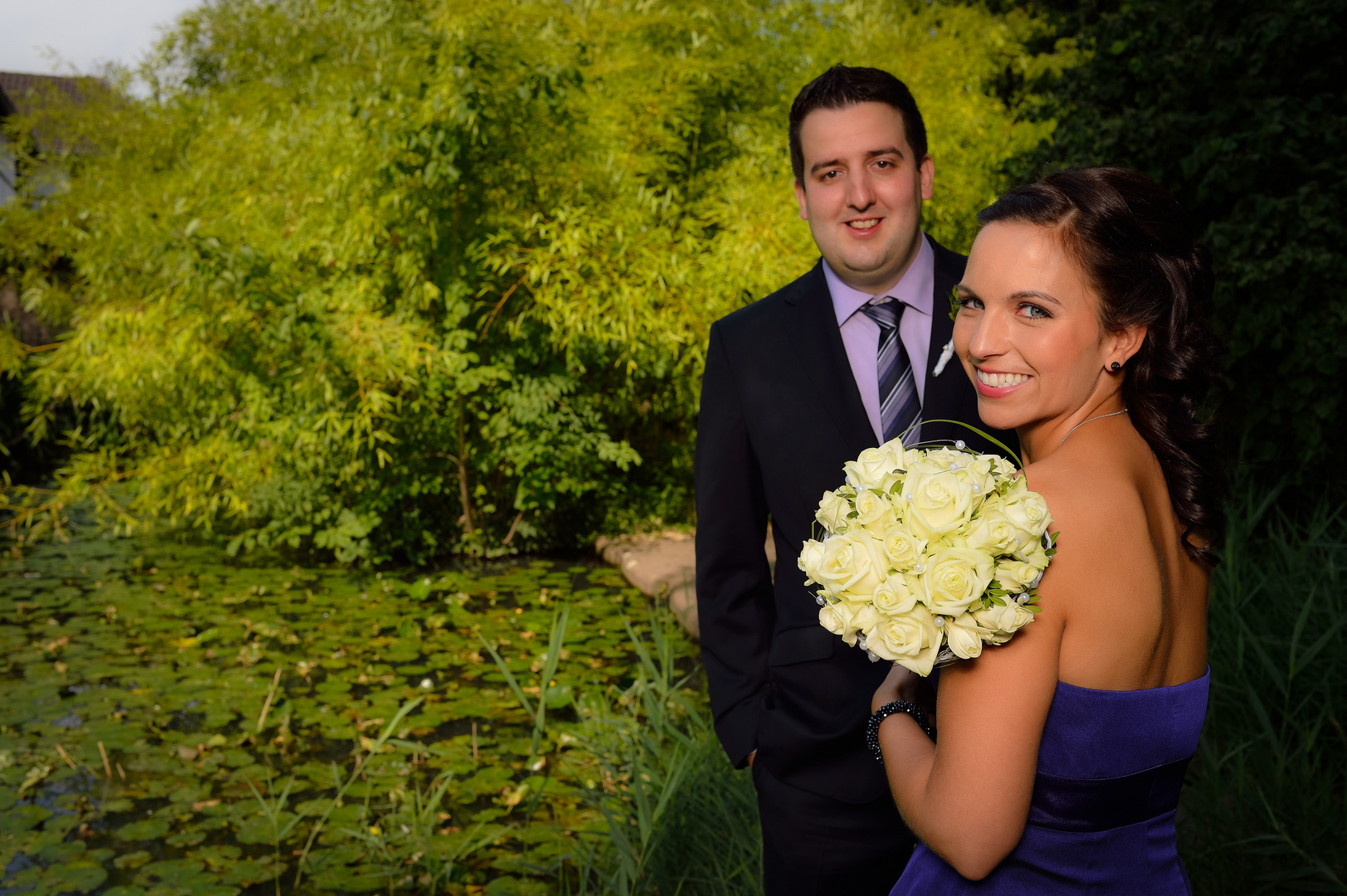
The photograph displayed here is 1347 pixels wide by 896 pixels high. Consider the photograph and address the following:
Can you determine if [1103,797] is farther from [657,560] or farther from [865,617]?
[657,560]

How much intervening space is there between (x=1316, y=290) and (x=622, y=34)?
5202 millimetres

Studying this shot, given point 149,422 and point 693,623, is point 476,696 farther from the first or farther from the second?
point 149,422

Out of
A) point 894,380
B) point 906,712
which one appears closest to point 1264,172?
point 894,380

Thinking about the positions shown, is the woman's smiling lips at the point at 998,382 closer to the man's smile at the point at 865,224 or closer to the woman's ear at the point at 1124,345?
the woman's ear at the point at 1124,345

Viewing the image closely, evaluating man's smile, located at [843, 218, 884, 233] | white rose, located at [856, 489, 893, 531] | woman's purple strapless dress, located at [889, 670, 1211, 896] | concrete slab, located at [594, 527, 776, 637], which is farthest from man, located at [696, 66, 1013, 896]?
concrete slab, located at [594, 527, 776, 637]

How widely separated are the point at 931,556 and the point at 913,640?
0.10 m

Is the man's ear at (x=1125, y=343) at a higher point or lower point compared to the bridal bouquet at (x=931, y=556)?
higher

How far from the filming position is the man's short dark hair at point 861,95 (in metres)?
1.97

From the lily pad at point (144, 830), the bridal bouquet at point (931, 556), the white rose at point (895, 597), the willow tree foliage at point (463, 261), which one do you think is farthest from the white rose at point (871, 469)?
the willow tree foliage at point (463, 261)

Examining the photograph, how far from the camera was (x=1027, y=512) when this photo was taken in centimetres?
106

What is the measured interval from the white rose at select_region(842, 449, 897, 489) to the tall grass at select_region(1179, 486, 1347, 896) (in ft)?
6.16

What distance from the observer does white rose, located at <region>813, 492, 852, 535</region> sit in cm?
123

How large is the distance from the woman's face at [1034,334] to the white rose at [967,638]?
0.29 meters

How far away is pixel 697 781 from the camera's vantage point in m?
3.04
